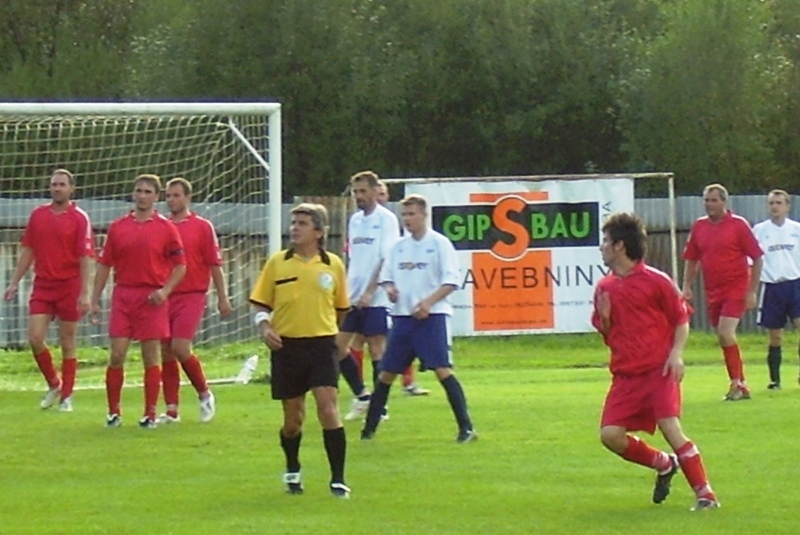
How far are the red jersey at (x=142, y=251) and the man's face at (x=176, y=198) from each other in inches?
18.6

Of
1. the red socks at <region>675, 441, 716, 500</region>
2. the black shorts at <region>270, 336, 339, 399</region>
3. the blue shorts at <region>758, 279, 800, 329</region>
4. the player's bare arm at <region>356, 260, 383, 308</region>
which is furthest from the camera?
the blue shorts at <region>758, 279, 800, 329</region>

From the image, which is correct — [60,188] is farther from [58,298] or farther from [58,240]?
[58,298]

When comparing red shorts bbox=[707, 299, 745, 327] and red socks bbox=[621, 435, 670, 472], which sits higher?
red shorts bbox=[707, 299, 745, 327]

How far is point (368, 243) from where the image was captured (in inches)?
598

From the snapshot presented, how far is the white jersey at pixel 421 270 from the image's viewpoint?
529 inches

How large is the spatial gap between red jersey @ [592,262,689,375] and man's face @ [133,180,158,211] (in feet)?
18.4

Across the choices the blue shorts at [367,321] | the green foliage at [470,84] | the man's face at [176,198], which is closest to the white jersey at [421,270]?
the blue shorts at [367,321]

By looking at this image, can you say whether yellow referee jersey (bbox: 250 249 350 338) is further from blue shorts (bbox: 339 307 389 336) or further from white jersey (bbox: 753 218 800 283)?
white jersey (bbox: 753 218 800 283)

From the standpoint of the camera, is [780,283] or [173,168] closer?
[780,283]

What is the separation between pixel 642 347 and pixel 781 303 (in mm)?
8506

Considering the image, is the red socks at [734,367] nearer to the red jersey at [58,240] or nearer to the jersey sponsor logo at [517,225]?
the red jersey at [58,240]

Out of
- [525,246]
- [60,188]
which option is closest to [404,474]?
[60,188]

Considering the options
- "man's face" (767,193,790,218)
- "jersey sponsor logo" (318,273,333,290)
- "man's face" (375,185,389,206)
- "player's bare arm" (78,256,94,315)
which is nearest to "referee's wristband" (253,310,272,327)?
"jersey sponsor logo" (318,273,333,290)

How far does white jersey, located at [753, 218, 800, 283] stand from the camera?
18.0 m
